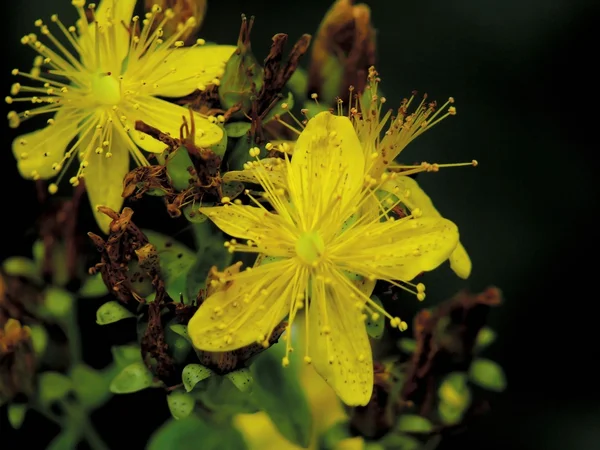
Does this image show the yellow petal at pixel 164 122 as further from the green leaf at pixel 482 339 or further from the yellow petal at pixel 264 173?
the green leaf at pixel 482 339

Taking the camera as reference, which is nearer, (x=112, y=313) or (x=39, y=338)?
(x=112, y=313)

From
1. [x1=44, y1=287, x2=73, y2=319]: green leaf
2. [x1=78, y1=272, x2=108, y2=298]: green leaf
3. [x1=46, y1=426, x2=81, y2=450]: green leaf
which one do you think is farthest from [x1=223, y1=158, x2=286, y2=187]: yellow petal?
[x1=46, y1=426, x2=81, y2=450]: green leaf

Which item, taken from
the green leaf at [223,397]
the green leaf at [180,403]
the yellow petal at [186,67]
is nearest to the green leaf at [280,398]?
the green leaf at [223,397]

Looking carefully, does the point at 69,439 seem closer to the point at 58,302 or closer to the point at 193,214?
the point at 58,302

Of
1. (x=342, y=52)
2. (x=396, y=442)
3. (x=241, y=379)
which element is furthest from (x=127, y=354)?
(x=342, y=52)

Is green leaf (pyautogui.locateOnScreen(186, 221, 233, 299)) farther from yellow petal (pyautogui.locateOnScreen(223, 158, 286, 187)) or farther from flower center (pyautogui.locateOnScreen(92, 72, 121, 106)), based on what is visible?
flower center (pyautogui.locateOnScreen(92, 72, 121, 106))
